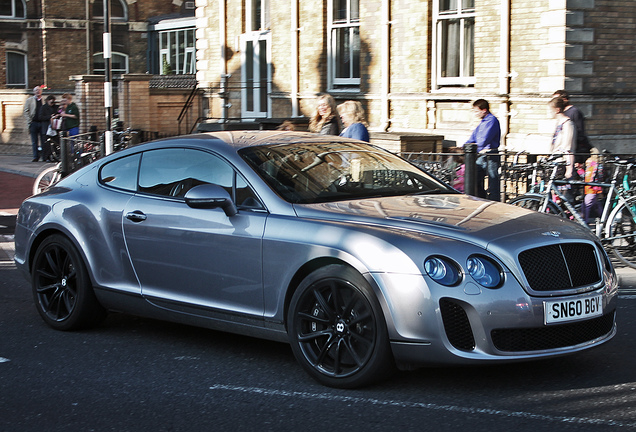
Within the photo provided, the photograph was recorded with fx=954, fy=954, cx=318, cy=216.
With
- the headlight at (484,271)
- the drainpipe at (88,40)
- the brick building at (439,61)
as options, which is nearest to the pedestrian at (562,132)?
the brick building at (439,61)

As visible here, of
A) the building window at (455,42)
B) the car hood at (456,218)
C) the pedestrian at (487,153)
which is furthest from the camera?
the building window at (455,42)

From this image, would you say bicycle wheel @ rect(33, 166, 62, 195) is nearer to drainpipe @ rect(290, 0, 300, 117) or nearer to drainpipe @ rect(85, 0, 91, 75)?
drainpipe @ rect(290, 0, 300, 117)

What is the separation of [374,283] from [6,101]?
27516 mm

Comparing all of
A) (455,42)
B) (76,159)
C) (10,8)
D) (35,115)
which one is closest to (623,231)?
(455,42)

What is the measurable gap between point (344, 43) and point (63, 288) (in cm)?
1481

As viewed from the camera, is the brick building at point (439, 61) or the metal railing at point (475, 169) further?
the brick building at point (439, 61)

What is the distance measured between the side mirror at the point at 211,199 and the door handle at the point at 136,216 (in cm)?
65

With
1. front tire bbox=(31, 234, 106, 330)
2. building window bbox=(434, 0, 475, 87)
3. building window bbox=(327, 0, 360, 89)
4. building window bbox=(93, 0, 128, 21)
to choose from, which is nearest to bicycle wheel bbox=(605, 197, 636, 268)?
front tire bbox=(31, 234, 106, 330)

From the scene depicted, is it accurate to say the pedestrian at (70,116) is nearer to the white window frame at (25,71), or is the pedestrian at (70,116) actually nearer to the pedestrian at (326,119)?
the pedestrian at (326,119)

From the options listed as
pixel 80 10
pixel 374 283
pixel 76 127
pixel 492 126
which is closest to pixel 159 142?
pixel 374 283

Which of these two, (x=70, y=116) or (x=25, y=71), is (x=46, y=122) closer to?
(x=70, y=116)

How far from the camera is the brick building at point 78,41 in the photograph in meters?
50.0

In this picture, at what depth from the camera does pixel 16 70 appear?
5066cm

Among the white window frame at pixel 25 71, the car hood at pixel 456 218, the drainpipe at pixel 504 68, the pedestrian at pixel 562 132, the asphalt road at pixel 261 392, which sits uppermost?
the white window frame at pixel 25 71
